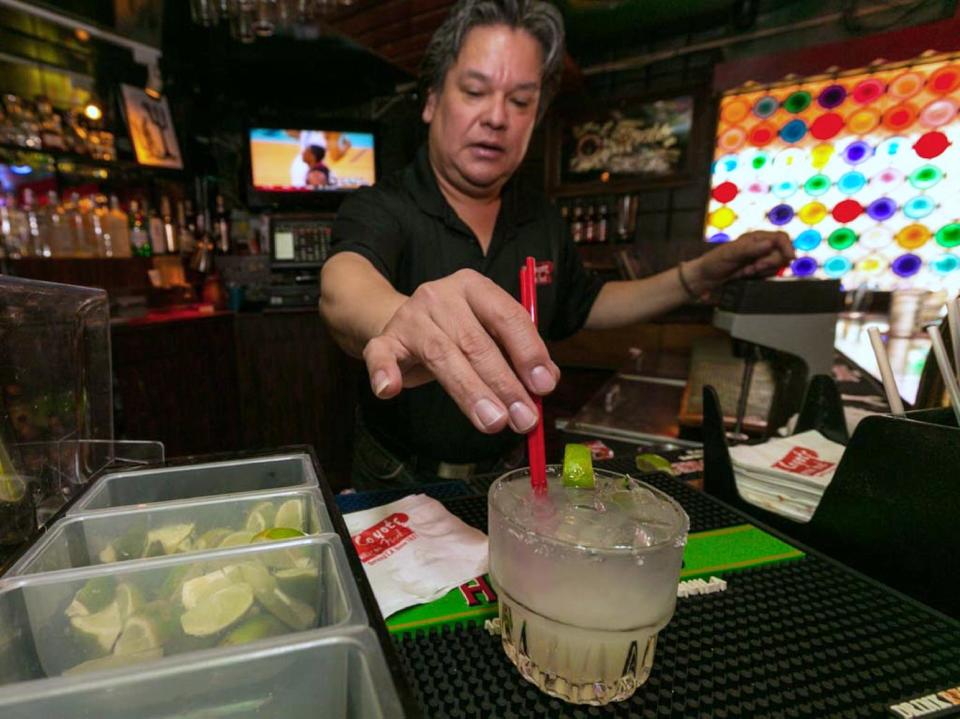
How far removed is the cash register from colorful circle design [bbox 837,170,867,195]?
4.42m

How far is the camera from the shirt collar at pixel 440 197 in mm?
1657

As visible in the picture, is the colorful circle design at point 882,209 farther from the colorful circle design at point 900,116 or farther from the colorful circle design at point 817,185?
the colorful circle design at point 900,116

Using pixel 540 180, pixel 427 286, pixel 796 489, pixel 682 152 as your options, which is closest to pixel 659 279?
pixel 796 489

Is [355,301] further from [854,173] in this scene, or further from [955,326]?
[854,173]


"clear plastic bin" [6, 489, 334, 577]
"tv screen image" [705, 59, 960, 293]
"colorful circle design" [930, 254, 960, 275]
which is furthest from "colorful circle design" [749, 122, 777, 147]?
"clear plastic bin" [6, 489, 334, 577]

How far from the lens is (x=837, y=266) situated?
14.5 feet

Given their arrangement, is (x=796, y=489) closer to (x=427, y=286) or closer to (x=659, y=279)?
(x=427, y=286)

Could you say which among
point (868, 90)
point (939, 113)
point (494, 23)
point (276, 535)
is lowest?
point (276, 535)

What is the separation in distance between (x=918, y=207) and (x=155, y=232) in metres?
5.90

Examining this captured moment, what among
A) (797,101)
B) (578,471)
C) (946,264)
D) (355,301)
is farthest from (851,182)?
(578,471)

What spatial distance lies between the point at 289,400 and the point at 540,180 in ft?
11.7

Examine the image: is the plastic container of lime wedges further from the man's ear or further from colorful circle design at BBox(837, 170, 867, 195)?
colorful circle design at BBox(837, 170, 867, 195)

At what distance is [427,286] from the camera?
714 millimetres

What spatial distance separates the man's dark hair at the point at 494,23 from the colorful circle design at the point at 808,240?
12.6 feet
